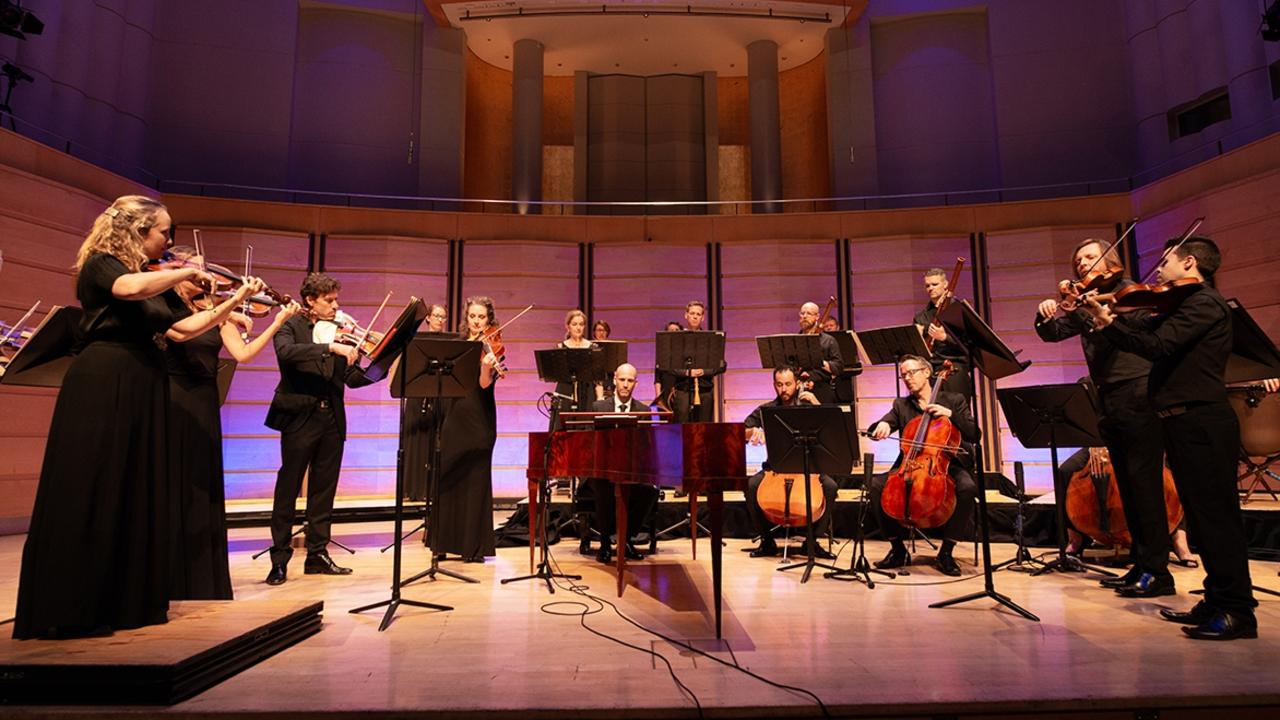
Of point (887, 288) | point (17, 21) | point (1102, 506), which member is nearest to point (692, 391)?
point (887, 288)

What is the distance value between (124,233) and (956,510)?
172 inches

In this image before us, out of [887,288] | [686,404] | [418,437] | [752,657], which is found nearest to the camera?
[752,657]

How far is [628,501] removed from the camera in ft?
16.8

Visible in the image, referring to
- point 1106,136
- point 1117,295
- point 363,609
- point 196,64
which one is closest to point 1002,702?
point 1117,295

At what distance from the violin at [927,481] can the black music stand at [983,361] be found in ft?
1.85

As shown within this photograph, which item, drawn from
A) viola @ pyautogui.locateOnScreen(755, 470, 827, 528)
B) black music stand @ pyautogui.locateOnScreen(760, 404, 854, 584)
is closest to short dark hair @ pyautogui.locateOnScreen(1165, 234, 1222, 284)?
black music stand @ pyautogui.locateOnScreen(760, 404, 854, 584)

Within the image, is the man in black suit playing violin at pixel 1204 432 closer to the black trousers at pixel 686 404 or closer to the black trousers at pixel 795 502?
the black trousers at pixel 795 502

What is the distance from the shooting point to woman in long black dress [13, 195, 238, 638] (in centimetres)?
244

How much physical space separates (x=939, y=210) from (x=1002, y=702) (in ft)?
24.5

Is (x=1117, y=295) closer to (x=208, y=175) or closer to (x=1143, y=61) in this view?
(x=1143, y=61)

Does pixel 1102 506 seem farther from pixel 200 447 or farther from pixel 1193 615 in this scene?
pixel 200 447

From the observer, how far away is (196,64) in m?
9.28

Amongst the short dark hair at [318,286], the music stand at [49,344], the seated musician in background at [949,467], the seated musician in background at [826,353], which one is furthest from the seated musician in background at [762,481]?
the music stand at [49,344]

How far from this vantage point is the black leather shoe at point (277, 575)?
4.10 metres
